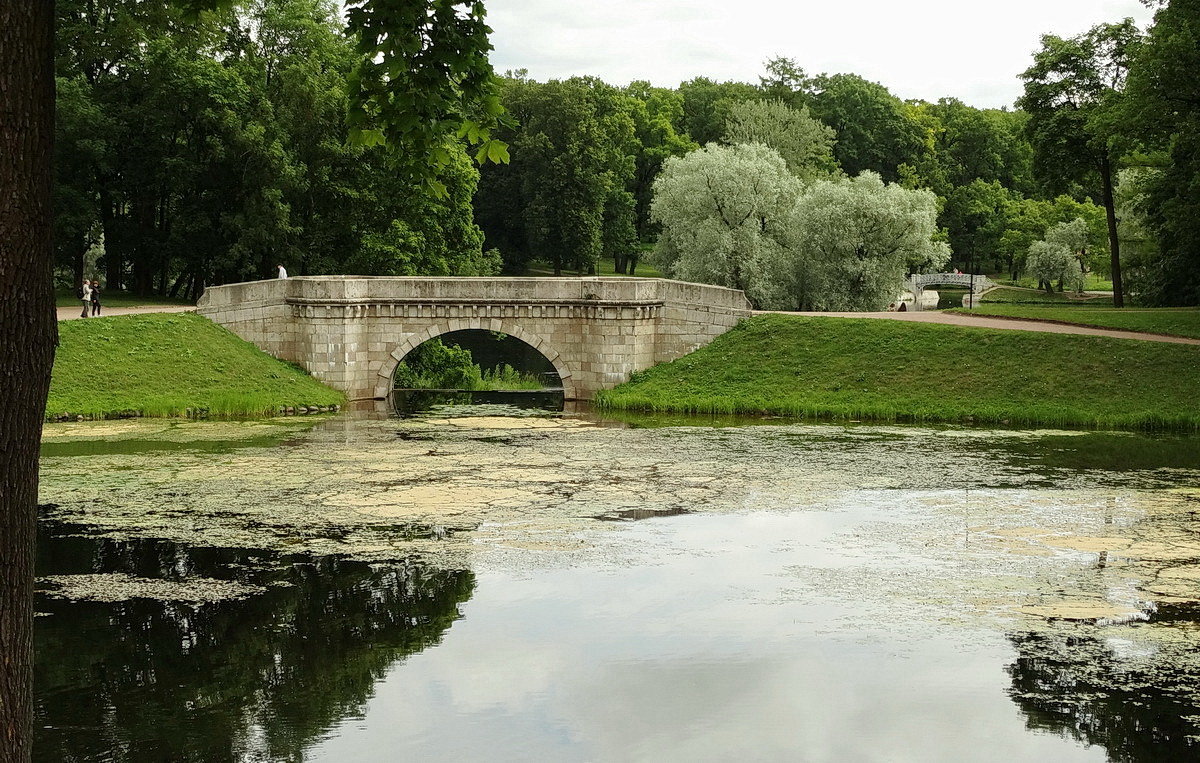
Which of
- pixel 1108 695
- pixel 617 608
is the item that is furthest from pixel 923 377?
pixel 1108 695

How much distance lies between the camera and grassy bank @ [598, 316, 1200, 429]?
30469 millimetres

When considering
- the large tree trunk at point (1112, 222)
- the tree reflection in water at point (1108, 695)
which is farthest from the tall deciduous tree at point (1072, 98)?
the tree reflection in water at point (1108, 695)

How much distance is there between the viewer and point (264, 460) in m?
24.0

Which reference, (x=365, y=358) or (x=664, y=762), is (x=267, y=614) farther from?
(x=365, y=358)

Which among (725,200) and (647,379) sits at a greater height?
(725,200)

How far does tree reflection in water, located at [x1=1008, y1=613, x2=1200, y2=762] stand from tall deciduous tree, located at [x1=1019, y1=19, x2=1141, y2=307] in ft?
109

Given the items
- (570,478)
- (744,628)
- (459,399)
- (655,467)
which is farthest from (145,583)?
(459,399)

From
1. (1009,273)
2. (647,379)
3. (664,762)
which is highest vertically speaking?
(1009,273)

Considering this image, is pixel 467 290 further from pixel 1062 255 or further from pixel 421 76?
pixel 1062 255

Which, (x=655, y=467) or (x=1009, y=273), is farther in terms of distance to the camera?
(x=1009, y=273)

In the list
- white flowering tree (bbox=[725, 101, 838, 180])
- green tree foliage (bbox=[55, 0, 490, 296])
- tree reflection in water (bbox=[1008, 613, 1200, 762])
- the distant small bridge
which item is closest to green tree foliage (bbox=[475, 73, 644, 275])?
white flowering tree (bbox=[725, 101, 838, 180])

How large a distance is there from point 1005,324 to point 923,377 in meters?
4.88

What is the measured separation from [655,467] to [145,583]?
1054cm

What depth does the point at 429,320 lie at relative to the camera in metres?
35.4
